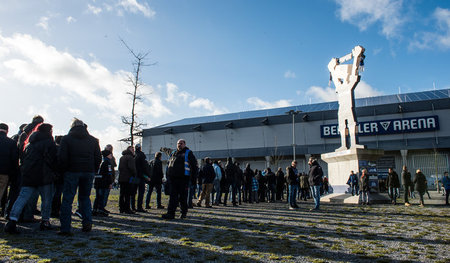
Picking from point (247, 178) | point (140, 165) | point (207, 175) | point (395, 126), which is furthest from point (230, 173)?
point (395, 126)

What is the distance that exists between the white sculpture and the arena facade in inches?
547

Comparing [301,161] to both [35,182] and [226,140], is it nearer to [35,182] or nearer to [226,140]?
[226,140]

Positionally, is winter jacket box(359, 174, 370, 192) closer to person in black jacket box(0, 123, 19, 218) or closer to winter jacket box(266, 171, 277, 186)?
winter jacket box(266, 171, 277, 186)

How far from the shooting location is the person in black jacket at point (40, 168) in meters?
5.55

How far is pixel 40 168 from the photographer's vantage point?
559 cm

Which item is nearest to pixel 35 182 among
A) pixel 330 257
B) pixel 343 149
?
pixel 330 257

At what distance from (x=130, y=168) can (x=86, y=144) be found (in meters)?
3.38

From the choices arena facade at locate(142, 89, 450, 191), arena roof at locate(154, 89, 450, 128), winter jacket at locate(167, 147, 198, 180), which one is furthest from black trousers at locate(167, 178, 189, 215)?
arena roof at locate(154, 89, 450, 128)

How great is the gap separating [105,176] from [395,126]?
114 ft

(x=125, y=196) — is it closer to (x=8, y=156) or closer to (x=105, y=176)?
(x=105, y=176)

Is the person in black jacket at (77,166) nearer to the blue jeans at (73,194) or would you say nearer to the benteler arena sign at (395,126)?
the blue jeans at (73,194)

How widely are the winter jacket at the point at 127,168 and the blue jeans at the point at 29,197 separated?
3.03m

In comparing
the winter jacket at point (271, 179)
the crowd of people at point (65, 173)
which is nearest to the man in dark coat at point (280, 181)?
the winter jacket at point (271, 179)

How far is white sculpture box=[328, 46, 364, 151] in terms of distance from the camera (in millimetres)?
16969
